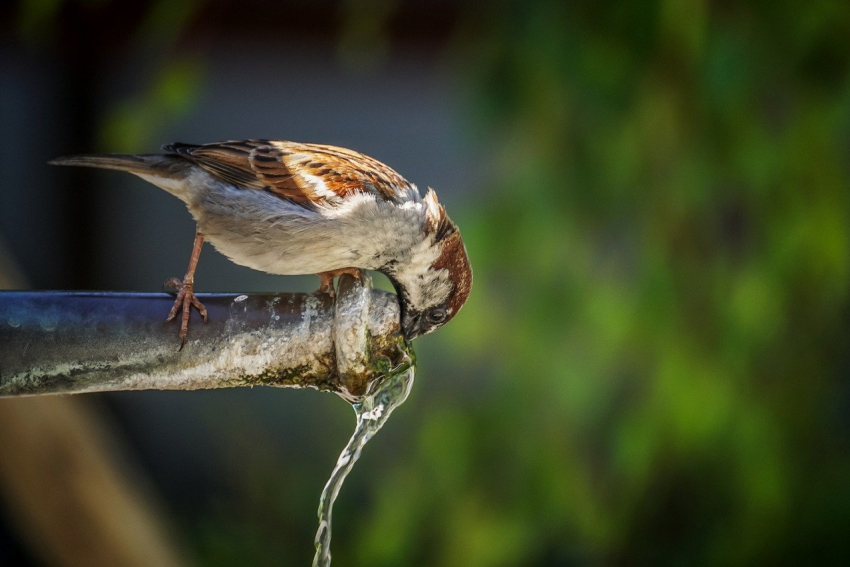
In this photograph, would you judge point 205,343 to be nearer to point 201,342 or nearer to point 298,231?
point 201,342

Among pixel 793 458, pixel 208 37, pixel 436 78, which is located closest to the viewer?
pixel 793 458

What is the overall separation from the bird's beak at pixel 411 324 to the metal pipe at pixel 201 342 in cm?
7

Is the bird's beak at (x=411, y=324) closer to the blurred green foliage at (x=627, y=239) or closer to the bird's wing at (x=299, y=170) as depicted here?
the bird's wing at (x=299, y=170)

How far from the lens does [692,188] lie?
2.02 meters

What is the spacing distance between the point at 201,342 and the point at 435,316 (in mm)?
355

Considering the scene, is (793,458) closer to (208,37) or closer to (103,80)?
(208,37)

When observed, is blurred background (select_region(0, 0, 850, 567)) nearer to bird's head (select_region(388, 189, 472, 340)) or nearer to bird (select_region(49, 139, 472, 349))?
bird (select_region(49, 139, 472, 349))

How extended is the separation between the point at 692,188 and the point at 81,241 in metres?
2.74

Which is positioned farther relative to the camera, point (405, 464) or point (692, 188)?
point (405, 464)

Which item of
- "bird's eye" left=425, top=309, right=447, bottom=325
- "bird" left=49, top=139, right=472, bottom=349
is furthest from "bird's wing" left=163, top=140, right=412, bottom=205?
"bird's eye" left=425, top=309, right=447, bottom=325

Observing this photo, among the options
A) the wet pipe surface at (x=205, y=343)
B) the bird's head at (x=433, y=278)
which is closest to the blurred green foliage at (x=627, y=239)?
the bird's head at (x=433, y=278)

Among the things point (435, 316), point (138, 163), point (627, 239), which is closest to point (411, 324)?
point (435, 316)

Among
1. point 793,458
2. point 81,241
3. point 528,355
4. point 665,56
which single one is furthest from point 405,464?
point 81,241

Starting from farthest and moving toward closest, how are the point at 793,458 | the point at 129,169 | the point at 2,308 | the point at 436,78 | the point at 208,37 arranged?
1. the point at 436,78
2. the point at 208,37
3. the point at 793,458
4. the point at 129,169
5. the point at 2,308
